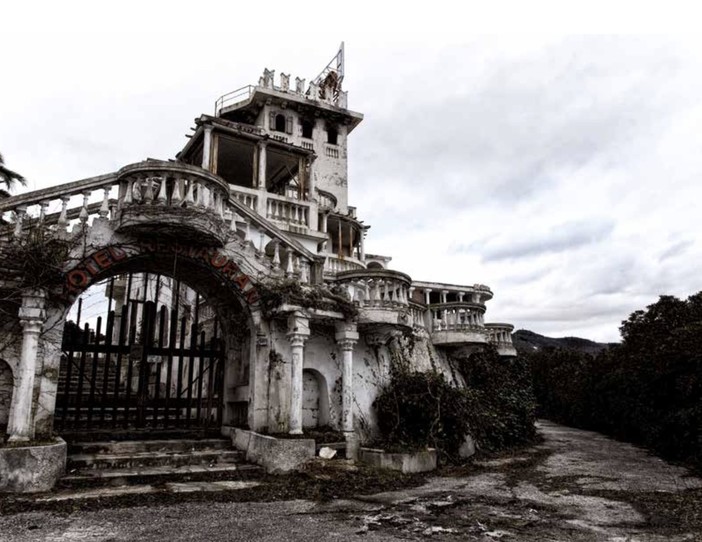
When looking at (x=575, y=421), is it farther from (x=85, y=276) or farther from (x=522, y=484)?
(x=85, y=276)

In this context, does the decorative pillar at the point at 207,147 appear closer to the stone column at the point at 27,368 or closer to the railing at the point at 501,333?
the stone column at the point at 27,368

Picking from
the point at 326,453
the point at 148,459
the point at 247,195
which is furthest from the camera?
the point at 247,195

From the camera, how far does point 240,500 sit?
768cm

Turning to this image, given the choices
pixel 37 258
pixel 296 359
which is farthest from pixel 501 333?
pixel 37 258

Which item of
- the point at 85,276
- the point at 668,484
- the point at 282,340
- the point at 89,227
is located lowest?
the point at 668,484

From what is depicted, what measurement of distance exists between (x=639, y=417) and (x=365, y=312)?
14.3 metres

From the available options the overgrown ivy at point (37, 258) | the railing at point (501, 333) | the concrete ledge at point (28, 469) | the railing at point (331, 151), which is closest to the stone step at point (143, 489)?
the concrete ledge at point (28, 469)

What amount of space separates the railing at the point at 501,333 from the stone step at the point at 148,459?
11428 millimetres

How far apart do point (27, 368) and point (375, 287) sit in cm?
686

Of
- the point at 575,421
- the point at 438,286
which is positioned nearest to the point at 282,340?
the point at 438,286

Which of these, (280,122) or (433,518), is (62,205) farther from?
(280,122)

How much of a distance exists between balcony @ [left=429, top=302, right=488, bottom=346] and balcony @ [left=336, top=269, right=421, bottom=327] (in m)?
3.91

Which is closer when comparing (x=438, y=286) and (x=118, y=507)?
(x=118, y=507)

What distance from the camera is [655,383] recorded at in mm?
16656
